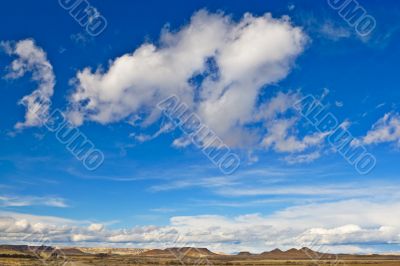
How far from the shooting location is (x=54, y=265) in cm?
15338

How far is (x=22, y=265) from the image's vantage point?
147 metres

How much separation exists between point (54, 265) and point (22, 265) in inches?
397
